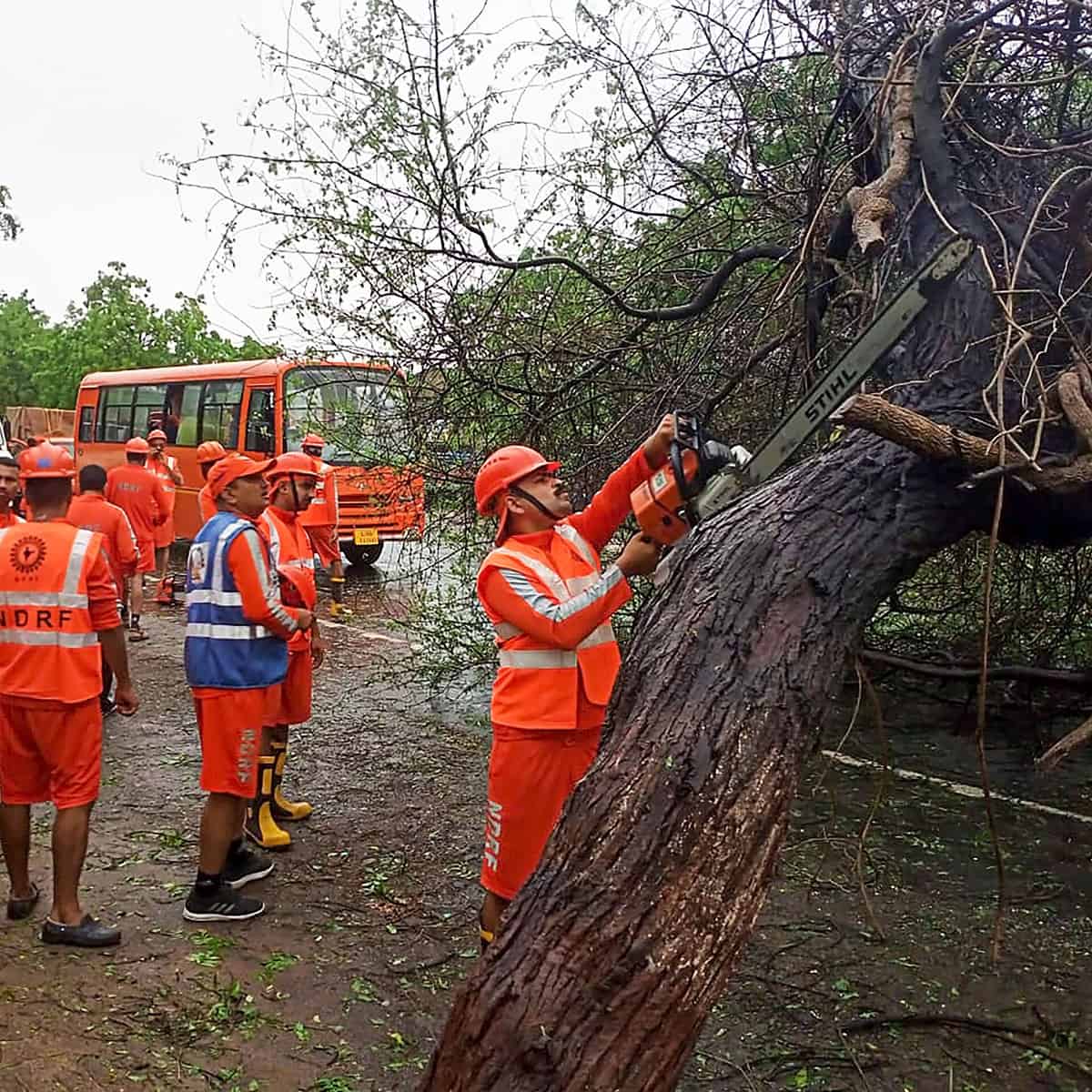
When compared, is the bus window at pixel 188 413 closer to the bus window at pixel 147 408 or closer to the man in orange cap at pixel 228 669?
the bus window at pixel 147 408

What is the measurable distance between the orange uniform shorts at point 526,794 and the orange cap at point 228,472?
1.81 metres

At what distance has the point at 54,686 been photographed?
3990 millimetres

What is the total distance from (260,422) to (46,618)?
33.8 feet

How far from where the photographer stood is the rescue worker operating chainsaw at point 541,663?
3182mm

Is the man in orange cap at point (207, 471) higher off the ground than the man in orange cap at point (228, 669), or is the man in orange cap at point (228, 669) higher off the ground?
the man in orange cap at point (207, 471)

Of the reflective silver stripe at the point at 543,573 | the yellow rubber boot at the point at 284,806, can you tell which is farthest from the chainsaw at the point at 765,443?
the yellow rubber boot at the point at 284,806

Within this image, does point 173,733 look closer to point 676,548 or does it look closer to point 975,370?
point 676,548

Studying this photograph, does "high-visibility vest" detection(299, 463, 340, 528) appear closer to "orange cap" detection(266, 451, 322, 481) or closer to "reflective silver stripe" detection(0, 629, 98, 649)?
"orange cap" detection(266, 451, 322, 481)

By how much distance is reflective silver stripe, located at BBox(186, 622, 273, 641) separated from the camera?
4.28 metres

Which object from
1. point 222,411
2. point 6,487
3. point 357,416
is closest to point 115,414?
point 222,411

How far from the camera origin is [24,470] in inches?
164

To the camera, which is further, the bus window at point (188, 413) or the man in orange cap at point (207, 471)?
the bus window at point (188, 413)

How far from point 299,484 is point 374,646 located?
4.86 metres

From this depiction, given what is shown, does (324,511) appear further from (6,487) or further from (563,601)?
(563,601)
